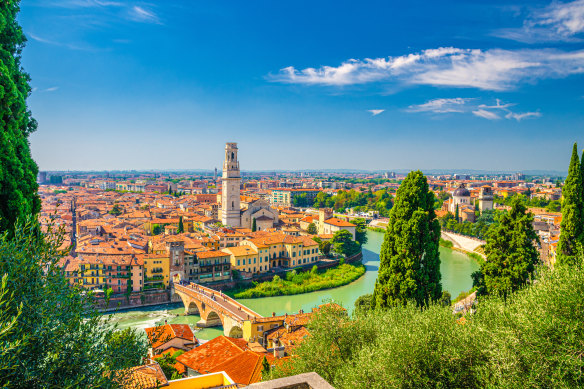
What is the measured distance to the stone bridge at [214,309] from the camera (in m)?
15.5

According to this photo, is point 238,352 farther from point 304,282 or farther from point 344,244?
point 344,244

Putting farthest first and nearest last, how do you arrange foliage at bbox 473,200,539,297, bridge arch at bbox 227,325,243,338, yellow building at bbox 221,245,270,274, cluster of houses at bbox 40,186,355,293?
yellow building at bbox 221,245,270,274, cluster of houses at bbox 40,186,355,293, bridge arch at bbox 227,325,243,338, foliage at bbox 473,200,539,297

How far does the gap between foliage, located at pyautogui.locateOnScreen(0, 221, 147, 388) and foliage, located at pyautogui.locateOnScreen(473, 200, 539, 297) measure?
814 cm

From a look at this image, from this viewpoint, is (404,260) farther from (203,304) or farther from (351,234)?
(351,234)

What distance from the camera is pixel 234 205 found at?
119 feet

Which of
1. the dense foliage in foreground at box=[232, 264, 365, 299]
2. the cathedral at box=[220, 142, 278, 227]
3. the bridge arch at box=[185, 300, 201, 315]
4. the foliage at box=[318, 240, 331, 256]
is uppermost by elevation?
the cathedral at box=[220, 142, 278, 227]

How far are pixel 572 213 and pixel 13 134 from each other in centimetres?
1111

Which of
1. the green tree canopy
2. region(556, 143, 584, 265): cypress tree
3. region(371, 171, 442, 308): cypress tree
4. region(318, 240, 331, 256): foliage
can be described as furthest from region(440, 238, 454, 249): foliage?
region(371, 171, 442, 308): cypress tree

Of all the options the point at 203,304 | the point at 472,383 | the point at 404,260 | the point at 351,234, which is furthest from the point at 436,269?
the point at 351,234

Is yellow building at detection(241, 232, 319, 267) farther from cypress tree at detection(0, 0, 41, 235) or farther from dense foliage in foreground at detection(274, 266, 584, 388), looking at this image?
cypress tree at detection(0, 0, 41, 235)

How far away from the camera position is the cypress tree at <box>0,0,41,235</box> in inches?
177

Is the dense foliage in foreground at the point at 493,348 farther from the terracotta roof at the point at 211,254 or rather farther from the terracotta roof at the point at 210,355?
the terracotta roof at the point at 211,254

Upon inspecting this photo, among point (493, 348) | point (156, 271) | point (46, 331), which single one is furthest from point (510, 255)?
point (156, 271)

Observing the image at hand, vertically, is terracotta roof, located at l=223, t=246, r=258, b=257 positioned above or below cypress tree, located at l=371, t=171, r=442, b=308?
below
